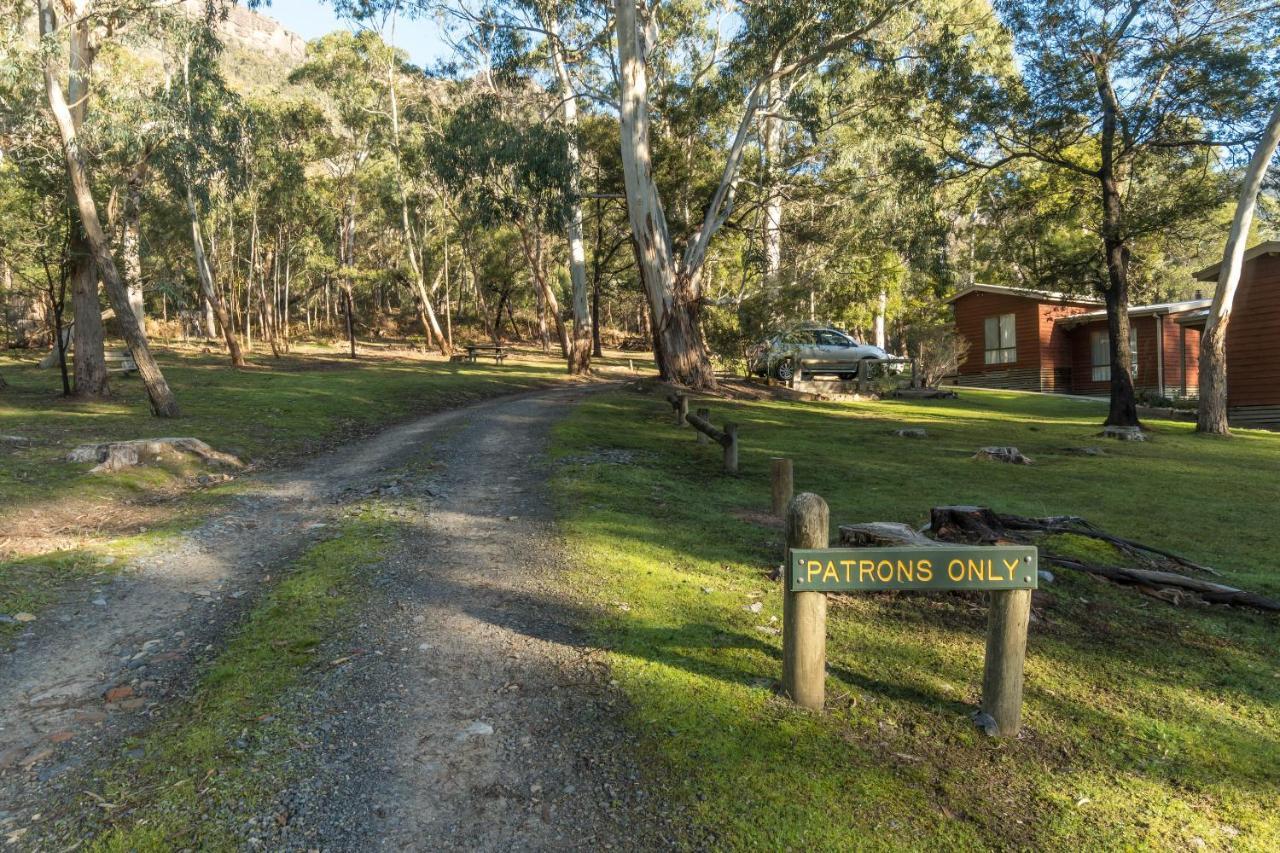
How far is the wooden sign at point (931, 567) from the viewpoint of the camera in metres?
3.84

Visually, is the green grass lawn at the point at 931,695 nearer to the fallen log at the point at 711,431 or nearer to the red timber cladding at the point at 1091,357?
the fallen log at the point at 711,431

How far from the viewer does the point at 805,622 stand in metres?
4.10

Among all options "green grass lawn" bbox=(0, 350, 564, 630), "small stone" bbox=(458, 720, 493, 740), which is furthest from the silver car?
"small stone" bbox=(458, 720, 493, 740)

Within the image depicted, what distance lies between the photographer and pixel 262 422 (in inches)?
597

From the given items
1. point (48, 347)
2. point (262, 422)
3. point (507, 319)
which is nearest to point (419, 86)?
point (48, 347)

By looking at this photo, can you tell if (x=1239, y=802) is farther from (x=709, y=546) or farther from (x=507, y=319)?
(x=507, y=319)

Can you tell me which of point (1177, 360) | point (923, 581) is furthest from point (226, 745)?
point (1177, 360)

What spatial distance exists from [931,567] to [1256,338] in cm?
2424

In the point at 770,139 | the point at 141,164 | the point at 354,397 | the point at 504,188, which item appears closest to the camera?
the point at 354,397

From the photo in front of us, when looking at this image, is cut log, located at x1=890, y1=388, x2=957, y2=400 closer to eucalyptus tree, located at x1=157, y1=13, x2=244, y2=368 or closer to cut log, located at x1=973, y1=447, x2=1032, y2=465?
cut log, located at x1=973, y1=447, x2=1032, y2=465

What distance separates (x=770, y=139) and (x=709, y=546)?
87.1ft

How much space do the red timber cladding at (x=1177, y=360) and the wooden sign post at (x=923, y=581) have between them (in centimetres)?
2953

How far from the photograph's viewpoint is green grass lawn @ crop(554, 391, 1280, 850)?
132 inches

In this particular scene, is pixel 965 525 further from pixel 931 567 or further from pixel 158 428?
pixel 158 428
